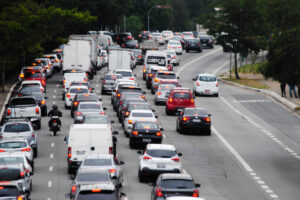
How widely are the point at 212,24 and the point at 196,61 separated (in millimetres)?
19580

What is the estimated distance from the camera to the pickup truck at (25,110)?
4631 cm

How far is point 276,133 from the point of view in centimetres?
4912

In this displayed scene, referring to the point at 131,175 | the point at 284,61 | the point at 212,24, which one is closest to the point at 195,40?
the point at 212,24

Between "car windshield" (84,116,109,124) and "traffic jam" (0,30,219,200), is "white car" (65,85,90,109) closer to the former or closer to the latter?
"traffic jam" (0,30,219,200)

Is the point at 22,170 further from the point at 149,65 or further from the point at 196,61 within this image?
the point at 196,61

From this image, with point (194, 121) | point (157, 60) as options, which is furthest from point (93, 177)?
point (157, 60)

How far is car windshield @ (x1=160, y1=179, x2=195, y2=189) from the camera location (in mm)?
26594

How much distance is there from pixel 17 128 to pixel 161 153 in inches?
353

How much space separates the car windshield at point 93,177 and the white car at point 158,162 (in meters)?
6.04

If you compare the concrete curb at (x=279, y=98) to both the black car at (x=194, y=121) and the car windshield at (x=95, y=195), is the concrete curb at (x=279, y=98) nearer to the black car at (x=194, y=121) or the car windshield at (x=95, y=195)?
the black car at (x=194, y=121)

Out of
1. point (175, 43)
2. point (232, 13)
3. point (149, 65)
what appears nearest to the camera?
point (149, 65)

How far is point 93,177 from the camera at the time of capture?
87.0 feet

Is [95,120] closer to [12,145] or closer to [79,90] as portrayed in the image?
[12,145]

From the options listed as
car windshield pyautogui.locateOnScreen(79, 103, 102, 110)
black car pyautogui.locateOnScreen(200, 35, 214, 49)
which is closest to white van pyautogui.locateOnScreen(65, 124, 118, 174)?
car windshield pyautogui.locateOnScreen(79, 103, 102, 110)
